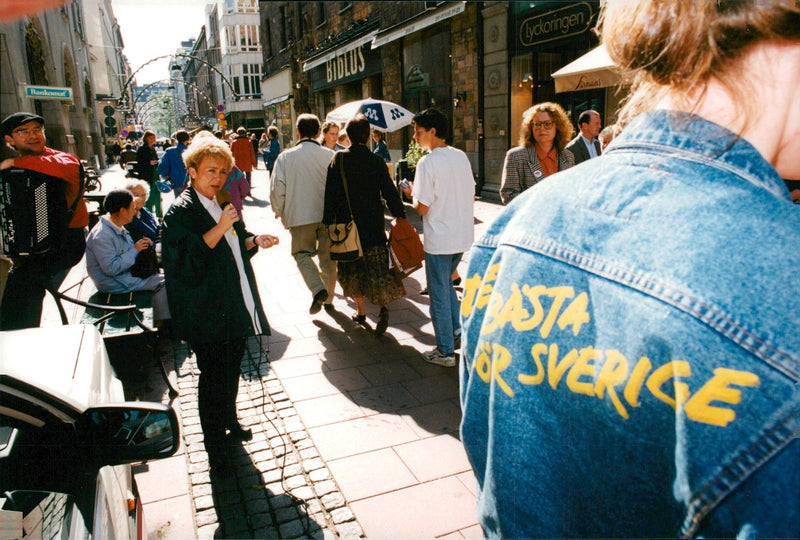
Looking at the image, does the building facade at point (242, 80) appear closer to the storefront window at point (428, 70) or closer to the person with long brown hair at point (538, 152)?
the storefront window at point (428, 70)

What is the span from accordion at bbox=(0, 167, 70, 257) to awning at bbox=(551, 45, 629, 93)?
5258 mm

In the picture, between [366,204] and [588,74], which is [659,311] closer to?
[366,204]

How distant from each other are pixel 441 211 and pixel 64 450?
3.31 metres

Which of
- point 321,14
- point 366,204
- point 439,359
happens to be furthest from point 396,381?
point 321,14

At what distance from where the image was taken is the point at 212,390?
10.2 feet

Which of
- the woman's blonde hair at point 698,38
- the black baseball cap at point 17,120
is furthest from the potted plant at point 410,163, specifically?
the woman's blonde hair at point 698,38

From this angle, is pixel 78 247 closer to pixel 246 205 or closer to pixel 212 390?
pixel 212 390

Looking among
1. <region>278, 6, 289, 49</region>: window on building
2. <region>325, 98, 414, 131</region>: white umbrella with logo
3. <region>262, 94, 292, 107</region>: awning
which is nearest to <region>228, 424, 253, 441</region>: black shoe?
<region>325, 98, 414, 131</region>: white umbrella with logo

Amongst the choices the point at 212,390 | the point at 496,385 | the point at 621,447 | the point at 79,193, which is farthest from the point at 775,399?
the point at 79,193

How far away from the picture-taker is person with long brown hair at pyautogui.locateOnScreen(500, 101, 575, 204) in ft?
15.1

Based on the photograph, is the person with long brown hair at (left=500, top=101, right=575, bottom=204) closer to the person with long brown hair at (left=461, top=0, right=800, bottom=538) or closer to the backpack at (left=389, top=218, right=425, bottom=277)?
the backpack at (left=389, top=218, right=425, bottom=277)

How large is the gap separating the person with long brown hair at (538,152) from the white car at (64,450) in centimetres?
368

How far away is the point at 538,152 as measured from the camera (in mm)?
4719

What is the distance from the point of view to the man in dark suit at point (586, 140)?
5.48m
